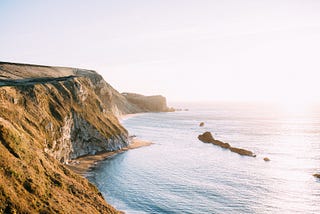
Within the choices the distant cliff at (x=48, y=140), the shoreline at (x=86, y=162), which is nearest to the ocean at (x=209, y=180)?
the shoreline at (x=86, y=162)

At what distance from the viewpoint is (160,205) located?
4641cm

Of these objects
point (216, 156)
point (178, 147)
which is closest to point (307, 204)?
point (216, 156)

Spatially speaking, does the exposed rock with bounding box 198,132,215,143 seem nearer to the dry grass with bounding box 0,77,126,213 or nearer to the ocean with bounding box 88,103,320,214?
the ocean with bounding box 88,103,320,214

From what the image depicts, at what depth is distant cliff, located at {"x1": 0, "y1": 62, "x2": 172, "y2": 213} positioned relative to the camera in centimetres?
2669

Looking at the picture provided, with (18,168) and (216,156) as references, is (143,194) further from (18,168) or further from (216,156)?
(216,156)

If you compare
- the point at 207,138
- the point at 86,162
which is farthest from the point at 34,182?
the point at 207,138

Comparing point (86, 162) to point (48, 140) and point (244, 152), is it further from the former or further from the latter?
point (244, 152)

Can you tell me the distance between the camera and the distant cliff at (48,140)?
26.7 meters

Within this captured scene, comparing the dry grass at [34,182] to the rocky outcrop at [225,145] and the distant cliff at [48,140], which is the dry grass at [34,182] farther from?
the rocky outcrop at [225,145]

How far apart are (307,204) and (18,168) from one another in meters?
45.3

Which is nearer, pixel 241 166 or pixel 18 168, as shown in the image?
pixel 18 168

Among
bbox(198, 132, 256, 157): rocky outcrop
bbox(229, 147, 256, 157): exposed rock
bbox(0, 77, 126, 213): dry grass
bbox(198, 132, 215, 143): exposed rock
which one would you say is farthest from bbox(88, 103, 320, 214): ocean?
bbox(0, 77, 126, 213): dry grass

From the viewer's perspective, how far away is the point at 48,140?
6406 cm

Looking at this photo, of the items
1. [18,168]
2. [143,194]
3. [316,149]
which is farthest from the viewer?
[316,149]
